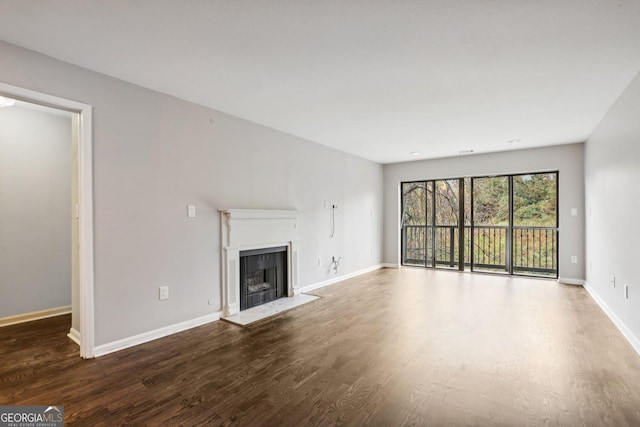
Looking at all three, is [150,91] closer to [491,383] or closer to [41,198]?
[41,198]

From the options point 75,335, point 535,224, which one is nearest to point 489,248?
point 535,224

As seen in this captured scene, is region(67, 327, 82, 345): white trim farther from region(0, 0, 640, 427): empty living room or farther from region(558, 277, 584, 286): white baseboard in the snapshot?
region(558, 277, 584, 286): white baseboard

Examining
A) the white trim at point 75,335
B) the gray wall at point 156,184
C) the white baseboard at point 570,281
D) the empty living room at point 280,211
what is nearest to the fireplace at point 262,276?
the empty living room at point 280,211

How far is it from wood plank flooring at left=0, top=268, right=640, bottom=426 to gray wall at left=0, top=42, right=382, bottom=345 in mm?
406

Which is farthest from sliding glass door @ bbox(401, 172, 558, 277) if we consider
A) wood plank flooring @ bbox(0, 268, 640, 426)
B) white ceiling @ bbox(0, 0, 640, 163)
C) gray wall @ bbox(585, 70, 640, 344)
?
white ceiling @ bbox(0, 0, 640, 163)

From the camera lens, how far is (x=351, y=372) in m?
2.39

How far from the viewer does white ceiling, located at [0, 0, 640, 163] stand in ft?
6.09

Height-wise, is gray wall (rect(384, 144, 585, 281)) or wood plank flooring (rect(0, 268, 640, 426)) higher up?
gray wall (rect(384, 144, 585, 281))

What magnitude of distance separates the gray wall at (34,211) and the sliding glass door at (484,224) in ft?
19.8

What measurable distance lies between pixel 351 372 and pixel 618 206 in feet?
10.6

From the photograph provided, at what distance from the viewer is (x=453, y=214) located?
6.57 m

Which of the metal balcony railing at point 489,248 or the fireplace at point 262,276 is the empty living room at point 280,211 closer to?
the fireplace at point 262,276

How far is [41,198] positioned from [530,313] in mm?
5979

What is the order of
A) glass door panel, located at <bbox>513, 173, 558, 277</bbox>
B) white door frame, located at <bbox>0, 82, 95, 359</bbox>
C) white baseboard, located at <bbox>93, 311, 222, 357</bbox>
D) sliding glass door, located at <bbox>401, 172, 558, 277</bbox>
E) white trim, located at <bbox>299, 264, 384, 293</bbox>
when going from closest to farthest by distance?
white door frame, located at <bbox>0, 82, 95, 359</bbox>, white baseboard, located at <bbox>93, 311, 222, 357</bbox>, white trim, located at <bbox>299, 264, 384, 293</bbox>, glass door panel, located at <bbox>513, 173, 558, 277</bbox>, sliding glass door, located at <bbox>401, 172, 558, 277</bbox>
